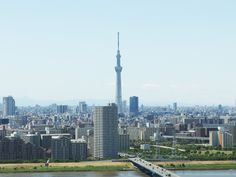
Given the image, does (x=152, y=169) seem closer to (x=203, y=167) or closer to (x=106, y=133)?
A: (x=203, y=167)

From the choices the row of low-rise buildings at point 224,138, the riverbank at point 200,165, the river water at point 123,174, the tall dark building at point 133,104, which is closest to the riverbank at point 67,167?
the river water at point 123,174

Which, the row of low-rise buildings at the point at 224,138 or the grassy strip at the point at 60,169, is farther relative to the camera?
the row of low-rise buildings at the point at 224,138

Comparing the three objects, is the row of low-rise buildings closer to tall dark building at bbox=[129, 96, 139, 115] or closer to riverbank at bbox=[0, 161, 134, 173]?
riverbank at bbox=[0, 161, 134, 173]

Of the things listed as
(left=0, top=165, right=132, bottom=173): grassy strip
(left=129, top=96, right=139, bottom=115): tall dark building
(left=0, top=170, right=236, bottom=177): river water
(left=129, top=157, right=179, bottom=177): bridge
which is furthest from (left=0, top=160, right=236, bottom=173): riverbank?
(left=129, top=96, right=139, bottom=115): tall dark building

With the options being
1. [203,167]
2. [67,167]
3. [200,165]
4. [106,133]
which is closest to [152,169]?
[203,167]

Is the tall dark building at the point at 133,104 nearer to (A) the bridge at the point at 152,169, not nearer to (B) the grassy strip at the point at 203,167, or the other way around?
(A) the bridge at the point at 152,169

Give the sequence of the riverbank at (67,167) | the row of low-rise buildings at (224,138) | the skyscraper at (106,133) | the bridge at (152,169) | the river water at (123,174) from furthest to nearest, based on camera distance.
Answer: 1. the row of low-rise buildings at (224,138)
2. the skyscraper at (106,133)
3. the riverbank at (67,167)
4. the river water at (123,174)
5. the bridge at (152,169)
